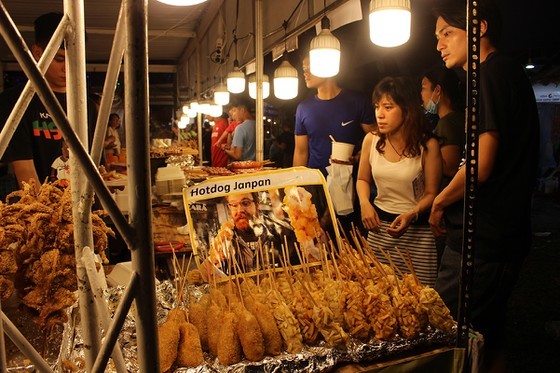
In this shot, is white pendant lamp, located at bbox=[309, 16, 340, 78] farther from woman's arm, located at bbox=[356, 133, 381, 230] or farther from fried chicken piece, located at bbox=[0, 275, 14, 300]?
fried chicken piece, located at bbox=[0, 275, 14, 300]

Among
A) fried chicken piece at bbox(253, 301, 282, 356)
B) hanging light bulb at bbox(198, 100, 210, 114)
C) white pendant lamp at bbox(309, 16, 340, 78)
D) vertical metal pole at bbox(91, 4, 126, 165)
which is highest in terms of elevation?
hanging light bulb at bbox(198, 100, 210, 114)

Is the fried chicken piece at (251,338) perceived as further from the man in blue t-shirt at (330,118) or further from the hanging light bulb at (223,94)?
the hanging light bulb at (223,94)

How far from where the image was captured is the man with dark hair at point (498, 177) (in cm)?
294

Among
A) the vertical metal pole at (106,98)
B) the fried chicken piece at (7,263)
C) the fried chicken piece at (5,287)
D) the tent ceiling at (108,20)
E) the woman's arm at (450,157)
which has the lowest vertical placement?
the fried chicken piece at (5,287)

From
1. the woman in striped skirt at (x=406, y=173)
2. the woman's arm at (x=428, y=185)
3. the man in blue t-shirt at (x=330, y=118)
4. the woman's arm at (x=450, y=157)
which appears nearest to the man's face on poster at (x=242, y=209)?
the woman in striped skirt at (x=406, y=173)

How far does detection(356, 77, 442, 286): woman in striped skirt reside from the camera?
3.81 m

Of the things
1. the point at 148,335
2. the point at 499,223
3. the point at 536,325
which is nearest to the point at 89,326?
the point at 148,335

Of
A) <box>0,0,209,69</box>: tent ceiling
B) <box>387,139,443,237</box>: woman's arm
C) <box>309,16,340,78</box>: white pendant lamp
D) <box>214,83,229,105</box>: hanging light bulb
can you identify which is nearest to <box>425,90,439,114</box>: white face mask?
<box>387,139,443,237</box>: woman's arm

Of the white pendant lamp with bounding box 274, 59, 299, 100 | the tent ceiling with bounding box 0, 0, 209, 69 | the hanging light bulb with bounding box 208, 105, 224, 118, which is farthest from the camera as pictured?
the hanging light bulb with bounding box 208, 105, 224, 118

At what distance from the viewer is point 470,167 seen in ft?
6.63

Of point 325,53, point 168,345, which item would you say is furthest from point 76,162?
point 325,53

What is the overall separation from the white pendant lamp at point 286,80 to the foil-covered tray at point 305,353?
459cm

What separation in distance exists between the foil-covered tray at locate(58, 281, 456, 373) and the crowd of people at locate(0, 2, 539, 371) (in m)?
0.82

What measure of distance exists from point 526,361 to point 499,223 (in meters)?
2.42
